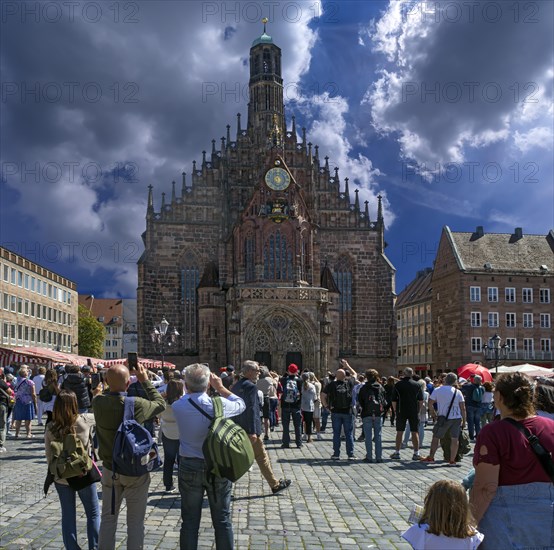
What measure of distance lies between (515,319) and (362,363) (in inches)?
564

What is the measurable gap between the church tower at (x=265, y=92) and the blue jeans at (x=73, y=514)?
4449 centimetres

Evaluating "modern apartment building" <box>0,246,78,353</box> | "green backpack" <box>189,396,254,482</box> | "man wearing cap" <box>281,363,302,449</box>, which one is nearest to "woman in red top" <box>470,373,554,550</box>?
"green backpack" <box>189,396,254,482</box>

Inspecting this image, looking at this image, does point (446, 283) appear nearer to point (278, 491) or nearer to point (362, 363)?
point (362, 363)

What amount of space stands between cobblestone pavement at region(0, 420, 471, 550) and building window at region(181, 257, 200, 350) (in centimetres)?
3139

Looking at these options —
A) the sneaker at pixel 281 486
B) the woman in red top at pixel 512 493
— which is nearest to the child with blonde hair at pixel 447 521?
the woman in red top at pixel 512 493

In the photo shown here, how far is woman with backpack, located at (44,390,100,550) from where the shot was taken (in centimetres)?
675

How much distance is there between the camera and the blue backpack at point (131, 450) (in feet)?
20.4

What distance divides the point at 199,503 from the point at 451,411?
8306mm

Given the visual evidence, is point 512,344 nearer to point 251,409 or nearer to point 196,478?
point 251,409

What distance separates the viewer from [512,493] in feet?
15.6

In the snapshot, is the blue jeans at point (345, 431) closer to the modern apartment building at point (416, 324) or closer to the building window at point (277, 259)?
the building window at point (277, 259)

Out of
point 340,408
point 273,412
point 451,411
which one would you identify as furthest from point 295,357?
point 451,411

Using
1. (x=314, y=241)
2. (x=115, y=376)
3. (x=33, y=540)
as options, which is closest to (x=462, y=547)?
(x=115, y=376)

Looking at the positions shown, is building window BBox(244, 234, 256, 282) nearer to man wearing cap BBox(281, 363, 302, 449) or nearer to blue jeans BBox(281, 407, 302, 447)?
man wearing cap BBox(281, 363, 302, 449)
